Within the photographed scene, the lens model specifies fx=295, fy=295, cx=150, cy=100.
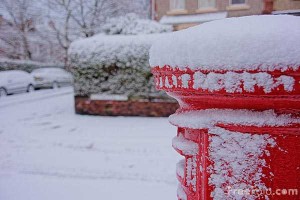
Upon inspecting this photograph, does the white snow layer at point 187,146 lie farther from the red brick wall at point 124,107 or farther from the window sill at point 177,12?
the window sill at point 177,12

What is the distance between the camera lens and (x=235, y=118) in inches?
31.7

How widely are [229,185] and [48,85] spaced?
1942cm

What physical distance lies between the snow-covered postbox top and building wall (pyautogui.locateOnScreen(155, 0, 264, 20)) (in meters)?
14.2

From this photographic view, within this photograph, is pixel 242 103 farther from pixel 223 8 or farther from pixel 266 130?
pixel 223 8

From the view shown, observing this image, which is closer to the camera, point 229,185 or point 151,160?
point 229,185

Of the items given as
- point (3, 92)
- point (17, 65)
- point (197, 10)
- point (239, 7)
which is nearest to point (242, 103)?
point (239, 7)

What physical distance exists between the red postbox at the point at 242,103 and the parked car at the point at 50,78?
59.1ft

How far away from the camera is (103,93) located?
794cm

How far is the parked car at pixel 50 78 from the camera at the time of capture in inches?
717

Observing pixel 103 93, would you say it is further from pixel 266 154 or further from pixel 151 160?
pixel 266 154

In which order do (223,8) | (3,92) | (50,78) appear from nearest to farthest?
(3,92) < (223,8) < (50,78)

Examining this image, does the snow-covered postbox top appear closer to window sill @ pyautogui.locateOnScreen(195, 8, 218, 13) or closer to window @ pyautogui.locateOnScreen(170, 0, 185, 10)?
window sill @ pyautogui.locateOnScreen(195, 8, 218, 13)

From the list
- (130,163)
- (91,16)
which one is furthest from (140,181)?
(91,16)

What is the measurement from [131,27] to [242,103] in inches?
312
